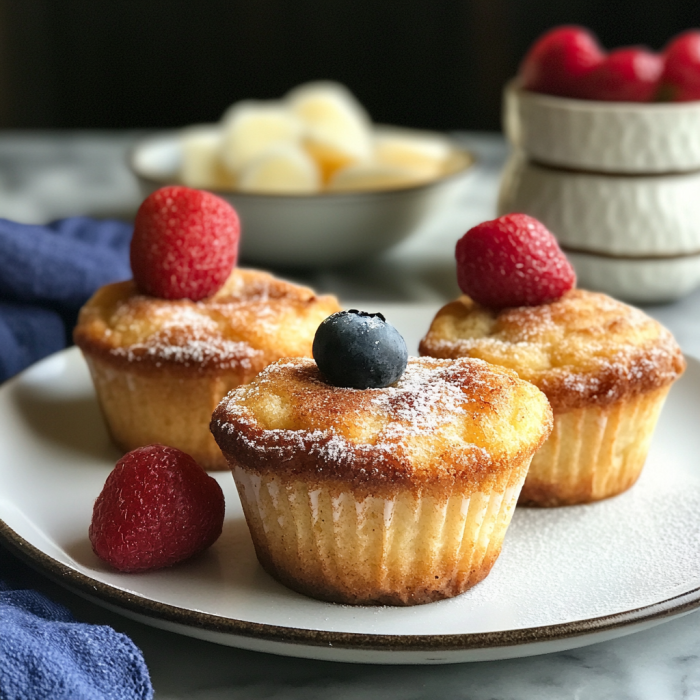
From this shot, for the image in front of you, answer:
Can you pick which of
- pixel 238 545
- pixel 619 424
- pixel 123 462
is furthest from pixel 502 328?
pixel 123 462

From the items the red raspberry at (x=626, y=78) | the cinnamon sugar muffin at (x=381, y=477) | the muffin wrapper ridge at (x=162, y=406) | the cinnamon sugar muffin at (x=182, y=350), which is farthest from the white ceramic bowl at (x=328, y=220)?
the cinnamon sugar muffin at (x=381, y=477)

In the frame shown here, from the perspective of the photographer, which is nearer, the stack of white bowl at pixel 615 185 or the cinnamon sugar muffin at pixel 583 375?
the cinnamon sugar muffin at pixel 583 375

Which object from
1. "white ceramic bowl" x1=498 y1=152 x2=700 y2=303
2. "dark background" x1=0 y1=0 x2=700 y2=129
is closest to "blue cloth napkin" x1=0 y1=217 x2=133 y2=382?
"white ceramic bowl" x1=498 y1=152 x2=700 y2=303

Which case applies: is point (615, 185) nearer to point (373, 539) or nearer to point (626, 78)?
point (626, 78)

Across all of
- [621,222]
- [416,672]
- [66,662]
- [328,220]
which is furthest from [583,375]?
[328,220]

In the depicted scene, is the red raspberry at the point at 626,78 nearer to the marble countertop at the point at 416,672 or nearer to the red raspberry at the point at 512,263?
the red raspberry at the point at 512,263

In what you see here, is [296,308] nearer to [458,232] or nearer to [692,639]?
[692,639]
